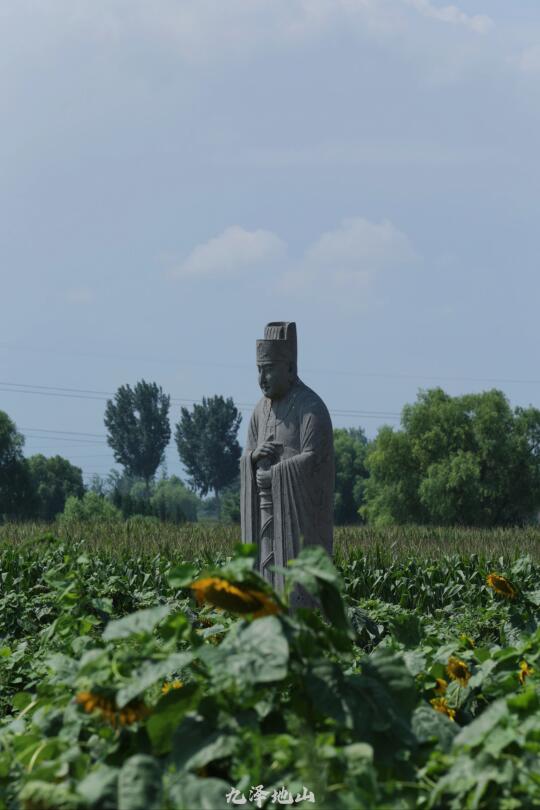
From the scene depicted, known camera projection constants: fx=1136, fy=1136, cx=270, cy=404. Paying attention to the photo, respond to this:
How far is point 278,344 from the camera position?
27.1 ft

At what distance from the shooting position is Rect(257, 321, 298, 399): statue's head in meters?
Result: 8.23

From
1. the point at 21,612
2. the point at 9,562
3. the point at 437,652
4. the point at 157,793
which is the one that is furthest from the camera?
the point at 9,562

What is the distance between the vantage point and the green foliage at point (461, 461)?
49.1m

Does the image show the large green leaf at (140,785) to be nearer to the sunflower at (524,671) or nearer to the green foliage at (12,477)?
the sunflower at (524,671)

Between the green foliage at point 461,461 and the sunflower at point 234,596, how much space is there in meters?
46.7

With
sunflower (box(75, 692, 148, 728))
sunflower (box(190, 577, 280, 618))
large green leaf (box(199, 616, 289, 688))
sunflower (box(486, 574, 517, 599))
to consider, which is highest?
sunflower (box(190, 577, 280, 618))

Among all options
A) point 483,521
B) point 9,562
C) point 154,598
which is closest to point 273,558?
point 154,598

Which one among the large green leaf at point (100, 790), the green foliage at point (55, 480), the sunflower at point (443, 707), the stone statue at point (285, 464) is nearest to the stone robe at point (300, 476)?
the stone statue at point (285, 464)

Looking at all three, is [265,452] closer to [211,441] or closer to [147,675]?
[147,675]

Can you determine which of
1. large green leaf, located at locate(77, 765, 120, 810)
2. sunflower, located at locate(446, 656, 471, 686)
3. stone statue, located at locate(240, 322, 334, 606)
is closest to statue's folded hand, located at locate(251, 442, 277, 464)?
stone statue, located at locate(240, 322, 334, 606)

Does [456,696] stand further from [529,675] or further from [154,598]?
[154,598]

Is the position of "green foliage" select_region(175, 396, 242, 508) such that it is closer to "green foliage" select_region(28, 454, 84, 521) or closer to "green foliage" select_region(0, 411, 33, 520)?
"green foliage" select_region(28, 454, 84, 521)

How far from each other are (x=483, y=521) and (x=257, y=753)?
49.1 metres

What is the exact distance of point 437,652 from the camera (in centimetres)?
317
